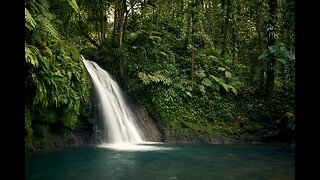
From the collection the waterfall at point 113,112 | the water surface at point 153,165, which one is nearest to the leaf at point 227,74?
the waterfall at point 113,112

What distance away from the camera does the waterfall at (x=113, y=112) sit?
46.5 ft

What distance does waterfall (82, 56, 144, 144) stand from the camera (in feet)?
46.5

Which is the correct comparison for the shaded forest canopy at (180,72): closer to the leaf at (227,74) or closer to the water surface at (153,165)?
the leaf at (227,74)

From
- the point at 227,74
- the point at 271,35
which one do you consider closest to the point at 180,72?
the point at 227,74

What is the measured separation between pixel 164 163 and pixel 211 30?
60.2ft

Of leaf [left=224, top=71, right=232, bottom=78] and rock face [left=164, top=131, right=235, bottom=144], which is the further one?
leaf [left=224, top=71, right=232, bottom=78]

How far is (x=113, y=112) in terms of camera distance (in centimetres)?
1476

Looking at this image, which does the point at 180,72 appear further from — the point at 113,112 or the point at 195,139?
the point at 113,112

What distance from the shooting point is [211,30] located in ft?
84.4

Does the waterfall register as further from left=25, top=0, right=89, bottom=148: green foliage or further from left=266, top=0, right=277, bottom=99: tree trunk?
left=266, top=0, right=277, bottom=99: tree trunk

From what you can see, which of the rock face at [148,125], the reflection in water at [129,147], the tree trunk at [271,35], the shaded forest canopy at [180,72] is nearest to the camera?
the reflection in water at [129,147]

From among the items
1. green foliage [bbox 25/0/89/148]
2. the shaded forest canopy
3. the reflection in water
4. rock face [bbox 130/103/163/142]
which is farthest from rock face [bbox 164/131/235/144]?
green foliage [bbox 25/0/89/148]

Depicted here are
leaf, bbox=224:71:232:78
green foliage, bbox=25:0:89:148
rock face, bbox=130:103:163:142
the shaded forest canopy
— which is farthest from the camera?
leaf, bbox=224:71:232:78

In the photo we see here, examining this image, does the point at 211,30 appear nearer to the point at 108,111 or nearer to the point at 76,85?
the point at 108,111
